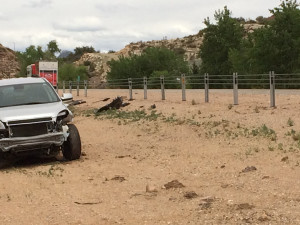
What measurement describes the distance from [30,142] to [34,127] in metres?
0.29

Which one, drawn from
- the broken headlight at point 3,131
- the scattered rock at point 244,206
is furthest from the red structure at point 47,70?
the scattered rock at point 244,206

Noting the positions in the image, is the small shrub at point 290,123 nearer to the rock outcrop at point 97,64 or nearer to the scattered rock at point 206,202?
the scattered rock at point 206,202

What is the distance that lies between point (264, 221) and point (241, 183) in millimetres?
1922

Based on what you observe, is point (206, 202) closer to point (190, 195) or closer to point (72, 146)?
point (190, 195)

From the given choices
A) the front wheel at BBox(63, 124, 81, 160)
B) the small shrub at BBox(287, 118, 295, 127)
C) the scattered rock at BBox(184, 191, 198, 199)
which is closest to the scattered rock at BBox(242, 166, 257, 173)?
the scattered rock at BBox(184, 191, 198, 199)

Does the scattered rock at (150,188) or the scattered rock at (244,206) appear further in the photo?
the scattered rock at (150,188)

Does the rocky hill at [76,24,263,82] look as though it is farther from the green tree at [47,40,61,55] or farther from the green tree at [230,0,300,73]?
the green tree at [230,0,300,73]

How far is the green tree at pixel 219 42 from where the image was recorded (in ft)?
144

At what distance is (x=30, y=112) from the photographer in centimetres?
890

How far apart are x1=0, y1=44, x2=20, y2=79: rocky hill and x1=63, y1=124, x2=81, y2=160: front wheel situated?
257 feet

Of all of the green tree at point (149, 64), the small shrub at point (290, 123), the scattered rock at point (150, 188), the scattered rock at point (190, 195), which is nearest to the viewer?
the scattered rock at point (190, 195)

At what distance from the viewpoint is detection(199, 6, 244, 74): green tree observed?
4384cm

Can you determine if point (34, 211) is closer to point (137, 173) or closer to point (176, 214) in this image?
point (176, 214)

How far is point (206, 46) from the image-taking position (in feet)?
147
